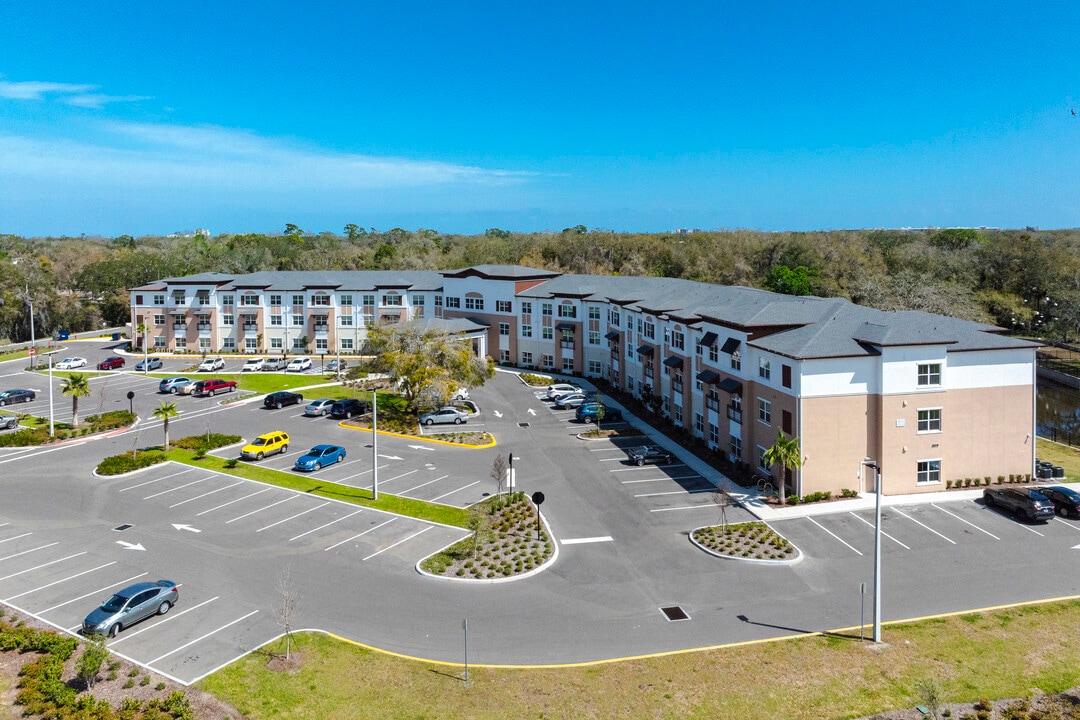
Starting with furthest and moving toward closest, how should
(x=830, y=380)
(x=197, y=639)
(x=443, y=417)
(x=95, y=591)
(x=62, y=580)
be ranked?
(x=443, y=417) → (x=830, y=380) → (x=62, y=580) → (x=95, y=591) → (x=197, y=639)

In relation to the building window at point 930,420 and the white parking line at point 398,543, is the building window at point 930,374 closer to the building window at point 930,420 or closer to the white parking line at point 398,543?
the building window at point 930,420

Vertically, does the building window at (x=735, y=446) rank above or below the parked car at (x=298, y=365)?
below

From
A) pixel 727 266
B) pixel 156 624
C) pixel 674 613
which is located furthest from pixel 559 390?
pixel 727 266

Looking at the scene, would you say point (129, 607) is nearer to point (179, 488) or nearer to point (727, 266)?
point (179, 488)

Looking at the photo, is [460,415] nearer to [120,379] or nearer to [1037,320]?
[120,379]

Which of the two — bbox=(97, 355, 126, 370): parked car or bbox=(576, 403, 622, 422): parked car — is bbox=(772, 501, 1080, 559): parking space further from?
bbox=(97, 355, 126, 370): parked car

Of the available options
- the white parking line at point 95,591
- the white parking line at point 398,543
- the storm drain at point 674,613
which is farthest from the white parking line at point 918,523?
the white parking line at point 95,591
